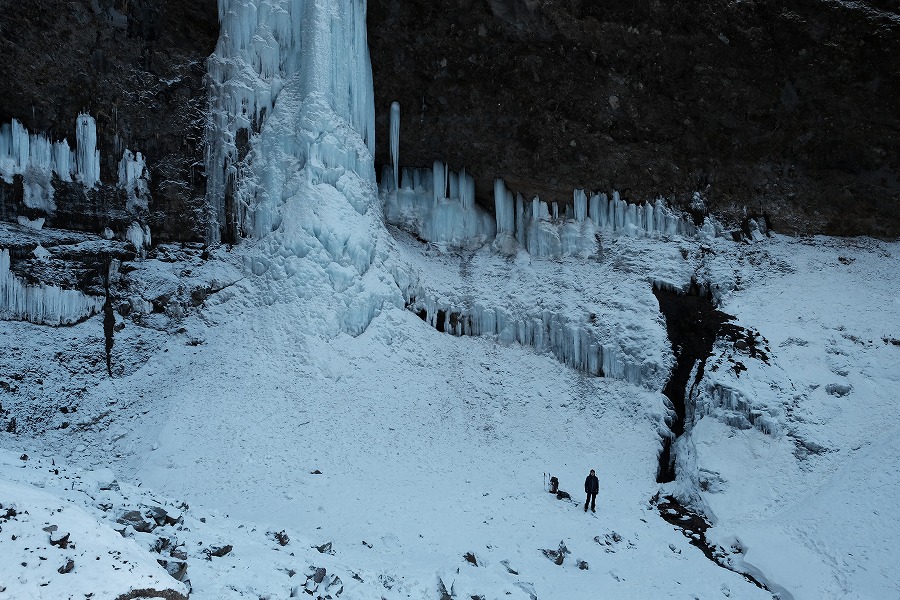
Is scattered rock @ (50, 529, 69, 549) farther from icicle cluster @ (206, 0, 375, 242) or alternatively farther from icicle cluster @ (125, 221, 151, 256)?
icicle cluster @ (125, 221, 151, 256)

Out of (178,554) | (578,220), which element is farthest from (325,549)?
(578,220)

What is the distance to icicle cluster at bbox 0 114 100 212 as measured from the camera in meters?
18.2

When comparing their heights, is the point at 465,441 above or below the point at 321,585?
below

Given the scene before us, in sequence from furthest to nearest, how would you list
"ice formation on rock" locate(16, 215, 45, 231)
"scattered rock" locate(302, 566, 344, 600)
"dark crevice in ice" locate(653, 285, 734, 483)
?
"dark crevice in ice" locate(653, 285, 734, 483), "ice formation on rock" locate(16, 215, 45, 231), "scattered rock" locate(302, 566, 344, 600)

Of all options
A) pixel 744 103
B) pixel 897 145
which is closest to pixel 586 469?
pixel 744 103

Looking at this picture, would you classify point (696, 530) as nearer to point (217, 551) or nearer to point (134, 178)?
point (217, 551)

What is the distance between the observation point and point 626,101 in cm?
2359

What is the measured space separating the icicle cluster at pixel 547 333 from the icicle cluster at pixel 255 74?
6293mm

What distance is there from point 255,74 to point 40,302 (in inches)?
380

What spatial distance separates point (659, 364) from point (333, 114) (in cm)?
1340

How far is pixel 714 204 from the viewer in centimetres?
2370

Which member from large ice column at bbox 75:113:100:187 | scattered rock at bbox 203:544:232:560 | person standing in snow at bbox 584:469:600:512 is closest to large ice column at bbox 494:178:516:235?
person standing in snow at bbox 584:469:600:512

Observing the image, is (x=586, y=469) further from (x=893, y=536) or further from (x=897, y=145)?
(x=897, y=145)

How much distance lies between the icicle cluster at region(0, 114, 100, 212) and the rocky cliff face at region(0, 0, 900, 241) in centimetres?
139
